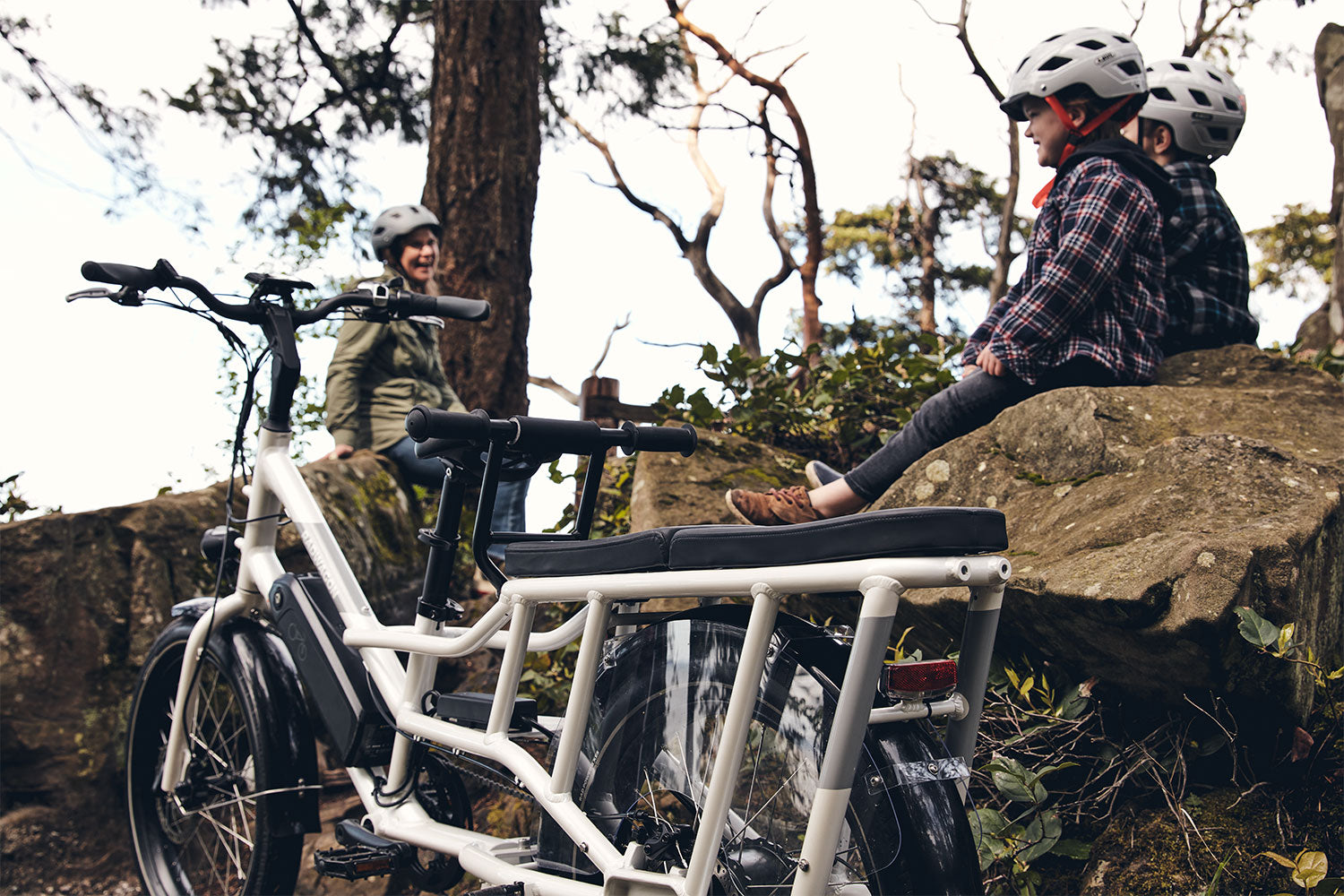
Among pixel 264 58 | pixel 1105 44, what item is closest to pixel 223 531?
pixel 1105 44

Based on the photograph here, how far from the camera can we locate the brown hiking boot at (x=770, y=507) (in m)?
3.41

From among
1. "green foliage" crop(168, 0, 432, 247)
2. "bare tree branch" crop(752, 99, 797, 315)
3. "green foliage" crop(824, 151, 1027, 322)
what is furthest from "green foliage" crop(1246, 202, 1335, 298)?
"green foliage" crop(168, 0, 432, 247)

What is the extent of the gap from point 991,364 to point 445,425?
1992 millimetres

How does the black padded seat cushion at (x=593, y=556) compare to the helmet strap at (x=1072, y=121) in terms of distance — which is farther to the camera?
the helmet strap at (x=1072, y=121)

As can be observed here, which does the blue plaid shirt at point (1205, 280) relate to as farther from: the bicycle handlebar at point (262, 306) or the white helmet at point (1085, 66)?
the bicycle handlebar at point (262, 306)

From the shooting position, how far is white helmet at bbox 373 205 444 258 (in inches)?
197

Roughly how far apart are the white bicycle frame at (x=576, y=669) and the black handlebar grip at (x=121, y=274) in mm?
494

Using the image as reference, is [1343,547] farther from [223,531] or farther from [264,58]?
[264,58]

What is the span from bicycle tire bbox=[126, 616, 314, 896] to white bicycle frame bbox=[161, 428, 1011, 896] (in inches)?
4.1

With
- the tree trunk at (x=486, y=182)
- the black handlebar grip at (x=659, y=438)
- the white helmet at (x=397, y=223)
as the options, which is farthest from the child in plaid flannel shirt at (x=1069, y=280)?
the tree trunk at (x=486, y=182)

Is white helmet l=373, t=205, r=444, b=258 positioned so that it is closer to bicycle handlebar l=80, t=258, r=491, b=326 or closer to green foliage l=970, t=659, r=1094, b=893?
bicycle handlebar l=80, t=258, r=491, b=326

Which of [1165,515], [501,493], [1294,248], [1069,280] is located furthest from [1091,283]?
[1294,248]

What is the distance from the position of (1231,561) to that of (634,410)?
16.2ft

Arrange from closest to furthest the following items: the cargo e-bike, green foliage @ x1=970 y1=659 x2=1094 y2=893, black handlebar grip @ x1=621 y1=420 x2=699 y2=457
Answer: the cargo e-bike
green foliage @ x1=970 y1=659 x2=1094 y2=893
black handlebar grip @ x1=621 y1=420 x2=699 y2=457
